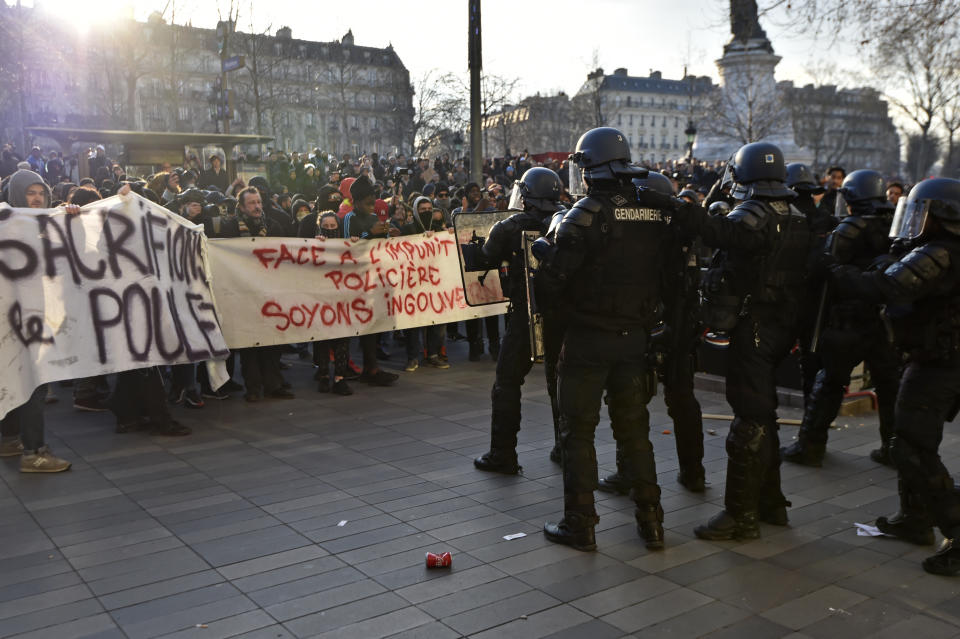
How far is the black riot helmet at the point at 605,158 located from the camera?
4715mm

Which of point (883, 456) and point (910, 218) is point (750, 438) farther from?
point (883, 456)

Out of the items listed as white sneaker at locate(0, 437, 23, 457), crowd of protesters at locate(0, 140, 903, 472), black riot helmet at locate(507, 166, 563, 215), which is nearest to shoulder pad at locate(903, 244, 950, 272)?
black riot helmet at locate(507, 166, 563, 215)

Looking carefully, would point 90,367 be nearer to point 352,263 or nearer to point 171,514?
point 171,514

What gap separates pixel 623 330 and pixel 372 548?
180 cm

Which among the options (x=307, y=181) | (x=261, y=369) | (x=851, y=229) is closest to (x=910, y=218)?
(x=851, y=229)

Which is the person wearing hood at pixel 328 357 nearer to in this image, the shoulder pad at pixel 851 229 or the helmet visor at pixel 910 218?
the shoulder pad at pixel 851 229

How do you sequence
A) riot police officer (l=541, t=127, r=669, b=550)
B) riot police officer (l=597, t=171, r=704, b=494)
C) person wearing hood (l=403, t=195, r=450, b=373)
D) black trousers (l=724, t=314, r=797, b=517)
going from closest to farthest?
riot police officer (l=541, t=127, r=669, b=550) < black trousers (l=724, t=314, r=797, b=517) < riot police officer (l=597, t=171, r=704, b=494) < person wearing hood (l=403, t=195, r=450, b=373)

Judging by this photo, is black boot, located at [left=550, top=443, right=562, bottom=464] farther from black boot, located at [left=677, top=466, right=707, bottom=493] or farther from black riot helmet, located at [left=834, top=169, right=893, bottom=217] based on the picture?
black riot helmet, located at [left=834, top=169, right=893, bottom=217]

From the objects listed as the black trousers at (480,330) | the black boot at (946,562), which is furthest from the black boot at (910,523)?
the black trousers at (480,330)

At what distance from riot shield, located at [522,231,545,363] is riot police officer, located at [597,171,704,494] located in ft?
2.61

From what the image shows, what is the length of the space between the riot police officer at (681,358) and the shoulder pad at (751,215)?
15.2 inches

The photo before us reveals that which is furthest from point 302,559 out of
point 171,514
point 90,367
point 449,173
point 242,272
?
point 449,173

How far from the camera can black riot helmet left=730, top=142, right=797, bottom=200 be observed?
193 inches

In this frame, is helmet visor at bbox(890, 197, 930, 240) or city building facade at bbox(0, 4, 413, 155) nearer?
helmet visor at bbox(890, 197, 930, 240)
